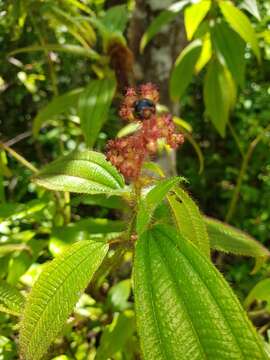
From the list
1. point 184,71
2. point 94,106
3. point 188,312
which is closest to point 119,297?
point 94,106

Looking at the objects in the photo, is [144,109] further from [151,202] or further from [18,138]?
[18,138]

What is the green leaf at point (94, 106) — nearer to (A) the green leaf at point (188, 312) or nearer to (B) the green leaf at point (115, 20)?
(B) the green leaf at point (115, 20)

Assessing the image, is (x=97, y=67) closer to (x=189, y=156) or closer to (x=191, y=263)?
(x=191, y=263)

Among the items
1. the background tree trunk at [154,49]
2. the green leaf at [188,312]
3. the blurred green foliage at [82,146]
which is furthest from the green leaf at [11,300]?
the background tree trunk at [154,49]

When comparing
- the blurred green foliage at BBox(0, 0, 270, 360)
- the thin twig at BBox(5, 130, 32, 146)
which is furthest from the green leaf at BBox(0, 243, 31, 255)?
the thin twig at BBox(5, 130, 32, 146)

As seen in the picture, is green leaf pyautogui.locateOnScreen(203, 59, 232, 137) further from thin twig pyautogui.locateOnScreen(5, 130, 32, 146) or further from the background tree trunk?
thin twig pyautogui.locateOnScreen(5, 130, 32, 146)
